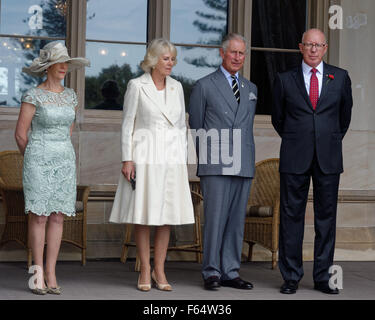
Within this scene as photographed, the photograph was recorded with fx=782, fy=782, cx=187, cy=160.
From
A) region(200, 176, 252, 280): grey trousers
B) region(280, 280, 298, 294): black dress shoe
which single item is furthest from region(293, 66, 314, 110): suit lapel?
region(280, 280, 298, 294): black dress shoe

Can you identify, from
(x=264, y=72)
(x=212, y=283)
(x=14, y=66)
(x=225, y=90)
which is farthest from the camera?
(x=264, y=72)

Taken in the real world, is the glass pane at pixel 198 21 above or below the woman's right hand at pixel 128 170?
above

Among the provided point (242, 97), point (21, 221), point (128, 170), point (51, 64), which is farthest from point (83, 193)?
point (242, 97)

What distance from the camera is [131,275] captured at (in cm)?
625

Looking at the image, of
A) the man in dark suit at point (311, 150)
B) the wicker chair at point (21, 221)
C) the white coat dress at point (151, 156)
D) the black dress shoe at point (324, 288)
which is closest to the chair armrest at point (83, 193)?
the wicker chair at point (21, 221)

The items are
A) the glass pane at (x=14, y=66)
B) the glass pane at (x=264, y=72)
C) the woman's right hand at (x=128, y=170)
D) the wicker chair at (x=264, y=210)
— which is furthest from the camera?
the glass pane at (x=264, y=72)

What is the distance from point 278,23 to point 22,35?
2601 mm

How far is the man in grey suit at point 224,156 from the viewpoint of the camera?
554 cm

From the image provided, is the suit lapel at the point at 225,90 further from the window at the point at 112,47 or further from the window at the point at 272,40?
the window at the point at 272,40

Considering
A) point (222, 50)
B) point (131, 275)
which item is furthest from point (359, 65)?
point (131, 275)

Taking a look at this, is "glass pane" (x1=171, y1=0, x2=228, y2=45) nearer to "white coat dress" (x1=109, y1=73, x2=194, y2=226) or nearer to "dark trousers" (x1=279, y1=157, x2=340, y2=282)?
"white coat dress" (x1=109, y1=73, x2=194, y2=226)

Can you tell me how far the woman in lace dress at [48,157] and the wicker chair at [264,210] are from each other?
218cm

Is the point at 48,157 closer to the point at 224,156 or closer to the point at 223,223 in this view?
the point at 224,156

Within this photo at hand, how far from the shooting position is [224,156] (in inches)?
217
